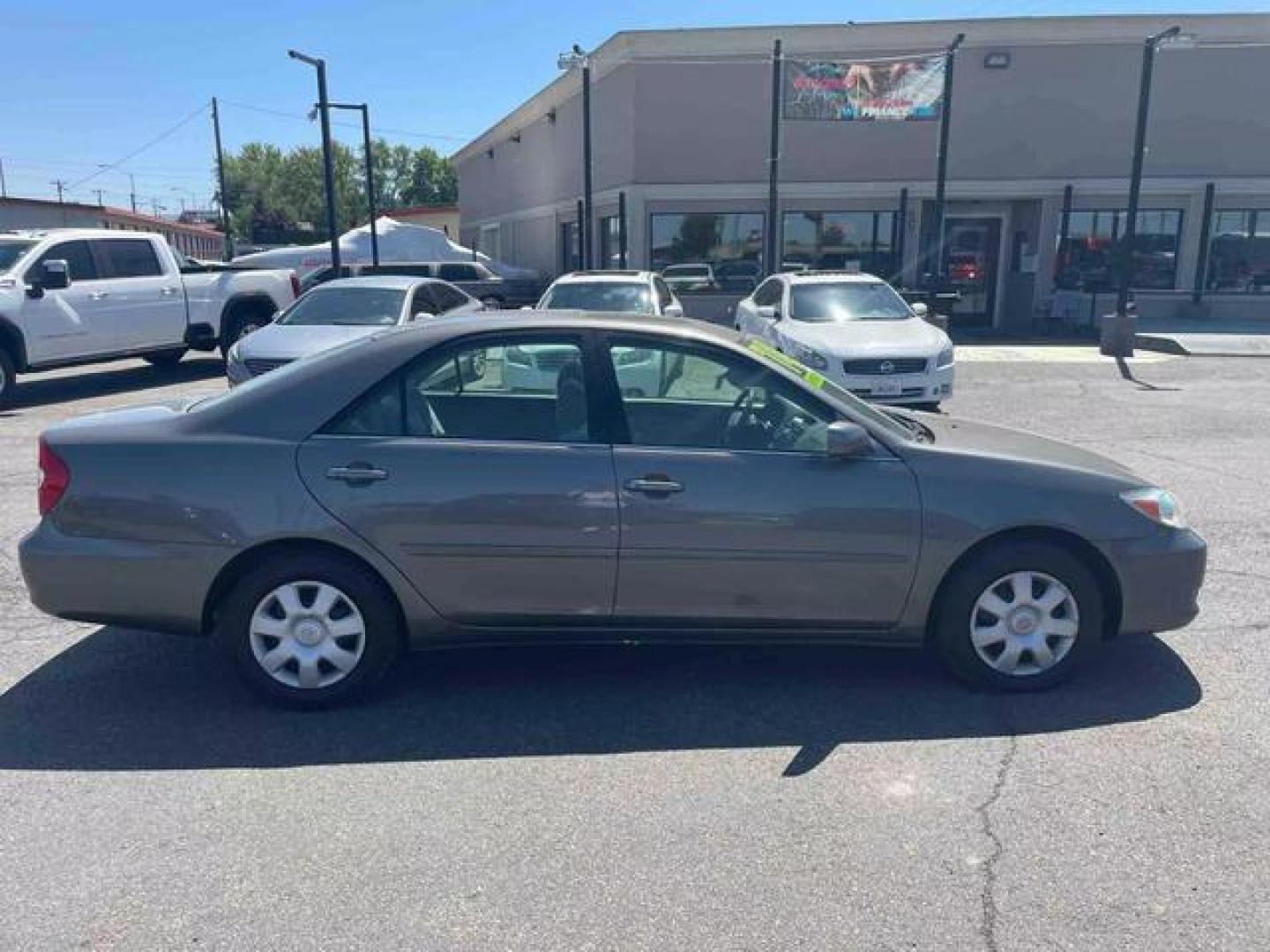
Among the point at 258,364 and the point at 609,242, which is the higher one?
the point at 609,242

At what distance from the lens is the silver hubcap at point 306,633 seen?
12.4 feet

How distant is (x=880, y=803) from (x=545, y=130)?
28930 millimetres

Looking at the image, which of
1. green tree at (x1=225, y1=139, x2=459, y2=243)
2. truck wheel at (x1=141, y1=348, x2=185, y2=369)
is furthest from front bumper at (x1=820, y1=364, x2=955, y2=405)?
green tree at (x1=225, y1=139, x2=459, y2=243)

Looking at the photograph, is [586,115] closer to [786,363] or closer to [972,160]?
[972,160]

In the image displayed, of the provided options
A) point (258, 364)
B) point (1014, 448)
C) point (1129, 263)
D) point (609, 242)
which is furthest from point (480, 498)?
point (609, 242)

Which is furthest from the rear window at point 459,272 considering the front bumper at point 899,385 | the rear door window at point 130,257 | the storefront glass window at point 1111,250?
the front bumper at point 899,385

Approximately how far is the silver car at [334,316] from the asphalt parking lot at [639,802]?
5.11m

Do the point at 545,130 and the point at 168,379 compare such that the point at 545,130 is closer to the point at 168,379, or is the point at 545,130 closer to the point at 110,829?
the point at 168,379

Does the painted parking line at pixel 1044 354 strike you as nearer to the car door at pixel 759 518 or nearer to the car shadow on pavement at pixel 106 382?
the car shadow on pavement at pixel 106 382

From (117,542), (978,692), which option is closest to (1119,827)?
(978,692)

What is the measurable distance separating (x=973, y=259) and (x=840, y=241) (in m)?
3.04

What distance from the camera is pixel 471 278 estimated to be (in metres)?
26.5

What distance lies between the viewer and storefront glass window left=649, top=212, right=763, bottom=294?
2170 cm

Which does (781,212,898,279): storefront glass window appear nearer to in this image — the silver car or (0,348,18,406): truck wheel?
the silver car
